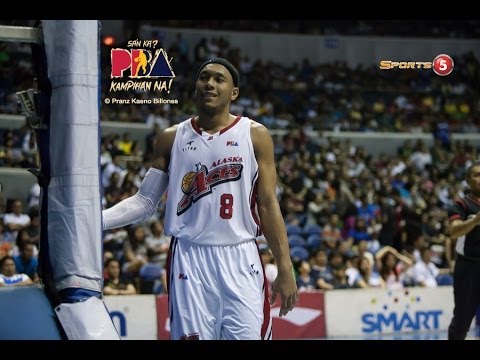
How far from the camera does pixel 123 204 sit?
5.96 meters

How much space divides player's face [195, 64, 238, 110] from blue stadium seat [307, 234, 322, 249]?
8.75 m

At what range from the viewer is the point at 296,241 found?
14.3 metres

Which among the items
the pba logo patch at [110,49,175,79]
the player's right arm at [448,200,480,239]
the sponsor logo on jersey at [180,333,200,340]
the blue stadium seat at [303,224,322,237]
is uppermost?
the pba logo patch at [110,49,175,79]

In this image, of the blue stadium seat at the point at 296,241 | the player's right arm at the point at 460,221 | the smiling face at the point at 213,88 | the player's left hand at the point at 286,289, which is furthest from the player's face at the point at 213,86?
the blue stadium seat at the point at 296,241

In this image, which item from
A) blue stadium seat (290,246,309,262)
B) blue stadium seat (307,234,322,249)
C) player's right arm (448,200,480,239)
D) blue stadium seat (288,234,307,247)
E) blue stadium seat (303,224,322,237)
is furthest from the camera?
blue stadium seat (303,224,322,237)

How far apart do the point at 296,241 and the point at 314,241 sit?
37 cm

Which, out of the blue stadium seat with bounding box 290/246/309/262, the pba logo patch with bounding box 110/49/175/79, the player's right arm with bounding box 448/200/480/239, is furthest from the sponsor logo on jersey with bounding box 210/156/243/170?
the blue stadium seat with bounding box 290/246/309/262

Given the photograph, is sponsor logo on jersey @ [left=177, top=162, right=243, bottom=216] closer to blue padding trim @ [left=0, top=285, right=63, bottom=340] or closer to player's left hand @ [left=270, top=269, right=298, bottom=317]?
player's left hand @ [left=270, top=269, right=298, bottom=317]

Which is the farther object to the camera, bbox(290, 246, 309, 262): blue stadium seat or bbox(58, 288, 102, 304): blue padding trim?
bbox(290, 246, 309, 262): blue stadium seat

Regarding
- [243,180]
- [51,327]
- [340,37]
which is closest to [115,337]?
[51,327]

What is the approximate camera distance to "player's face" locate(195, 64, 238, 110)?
18.7ft

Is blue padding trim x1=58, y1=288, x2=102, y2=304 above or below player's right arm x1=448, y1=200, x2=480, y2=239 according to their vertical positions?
below

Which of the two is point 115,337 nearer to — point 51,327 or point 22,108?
point 51,327

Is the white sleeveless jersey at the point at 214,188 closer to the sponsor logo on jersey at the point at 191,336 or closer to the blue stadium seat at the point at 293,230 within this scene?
the sponsor logo on jersey at the point at 191,336
